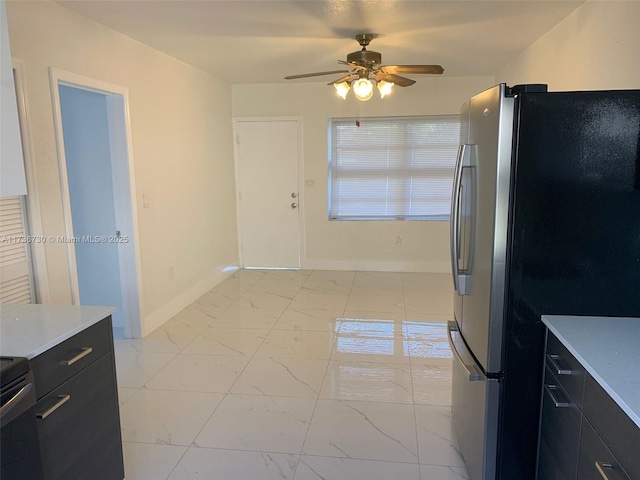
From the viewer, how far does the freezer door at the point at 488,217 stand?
1.66 m

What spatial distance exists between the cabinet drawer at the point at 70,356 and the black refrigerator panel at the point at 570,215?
5.29 ft

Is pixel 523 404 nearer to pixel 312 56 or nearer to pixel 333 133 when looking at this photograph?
pixel 312 56

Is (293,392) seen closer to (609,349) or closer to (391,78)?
(609,349)

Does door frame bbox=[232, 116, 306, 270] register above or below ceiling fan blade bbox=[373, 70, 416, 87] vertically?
below

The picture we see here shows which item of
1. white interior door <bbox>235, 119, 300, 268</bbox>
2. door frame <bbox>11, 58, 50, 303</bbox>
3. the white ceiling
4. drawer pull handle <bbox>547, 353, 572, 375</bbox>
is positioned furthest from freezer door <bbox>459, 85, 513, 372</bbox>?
white interior door <bbox>235, 119, 300, 268</bbox>

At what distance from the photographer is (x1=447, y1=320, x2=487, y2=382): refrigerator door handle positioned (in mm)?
1848

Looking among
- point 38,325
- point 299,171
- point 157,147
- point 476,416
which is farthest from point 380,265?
point 38,325

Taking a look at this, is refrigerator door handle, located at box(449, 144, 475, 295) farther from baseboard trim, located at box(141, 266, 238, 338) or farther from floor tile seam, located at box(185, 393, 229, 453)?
baseboard trim, located at box(141, 266, 238, 338)

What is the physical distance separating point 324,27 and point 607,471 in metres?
3.13

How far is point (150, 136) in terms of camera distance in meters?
4.00

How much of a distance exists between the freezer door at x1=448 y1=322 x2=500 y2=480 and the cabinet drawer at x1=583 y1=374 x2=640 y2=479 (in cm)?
47

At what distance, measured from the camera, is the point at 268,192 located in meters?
6.18

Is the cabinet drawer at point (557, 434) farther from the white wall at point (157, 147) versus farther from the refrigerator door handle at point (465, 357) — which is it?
the white wall at point (157, 147)

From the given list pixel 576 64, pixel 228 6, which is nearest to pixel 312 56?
pixel 228 6
